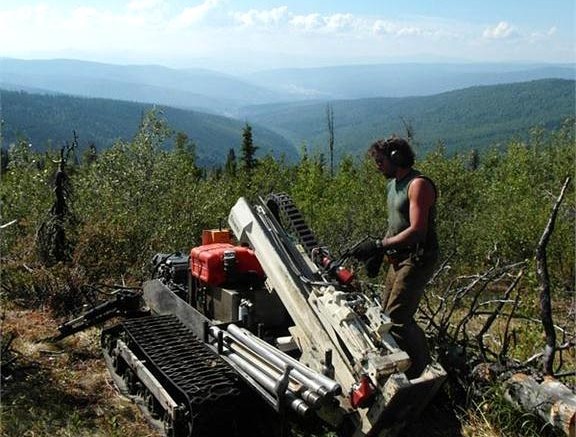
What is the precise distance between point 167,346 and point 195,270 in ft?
3.46

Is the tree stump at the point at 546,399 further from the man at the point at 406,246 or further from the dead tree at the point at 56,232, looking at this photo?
the dead tree at the point at 56,232

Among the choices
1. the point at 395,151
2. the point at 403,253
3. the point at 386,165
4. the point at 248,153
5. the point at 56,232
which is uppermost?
the point at 395,151

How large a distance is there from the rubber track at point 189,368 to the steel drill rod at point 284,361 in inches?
12.6

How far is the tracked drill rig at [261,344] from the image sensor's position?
15.8 feet

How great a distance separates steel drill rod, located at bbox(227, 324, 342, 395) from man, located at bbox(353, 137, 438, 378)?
1038mm

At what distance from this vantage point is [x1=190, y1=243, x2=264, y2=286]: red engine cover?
6770 millimetres

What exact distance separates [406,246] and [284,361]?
1489mm

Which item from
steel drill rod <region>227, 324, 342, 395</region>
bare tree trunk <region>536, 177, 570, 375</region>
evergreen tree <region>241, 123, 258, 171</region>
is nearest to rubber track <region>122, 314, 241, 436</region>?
steel drill rod <region>227, 324, 342, 395</region>

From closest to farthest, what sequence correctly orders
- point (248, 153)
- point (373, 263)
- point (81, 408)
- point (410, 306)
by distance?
1. point (410, 306)
2. point (373, 263)
3. point (81, 408)
4. point (248, 153)

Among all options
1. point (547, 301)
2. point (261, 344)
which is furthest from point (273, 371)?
point (547, 301)

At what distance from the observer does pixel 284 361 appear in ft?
16.9

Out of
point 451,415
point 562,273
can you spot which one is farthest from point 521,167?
point 451,415

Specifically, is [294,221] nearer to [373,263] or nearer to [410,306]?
[373,263]

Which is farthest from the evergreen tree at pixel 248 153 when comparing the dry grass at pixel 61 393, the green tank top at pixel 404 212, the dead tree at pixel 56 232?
the green tank top at pixel 404 212
